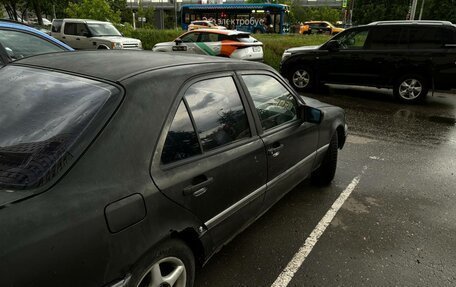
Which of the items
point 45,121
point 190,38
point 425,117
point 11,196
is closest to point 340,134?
point 45,121

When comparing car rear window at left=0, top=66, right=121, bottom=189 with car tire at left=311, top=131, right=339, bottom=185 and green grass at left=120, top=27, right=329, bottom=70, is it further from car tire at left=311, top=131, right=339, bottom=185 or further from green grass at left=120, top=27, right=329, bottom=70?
green grass at left=120, top=27, right=329, bottom=70

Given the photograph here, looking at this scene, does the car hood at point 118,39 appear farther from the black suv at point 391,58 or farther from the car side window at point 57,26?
the black suv at point 391,58

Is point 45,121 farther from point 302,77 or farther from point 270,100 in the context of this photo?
point 302,77

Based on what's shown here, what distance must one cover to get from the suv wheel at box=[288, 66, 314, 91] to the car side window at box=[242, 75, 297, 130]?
7279 mm

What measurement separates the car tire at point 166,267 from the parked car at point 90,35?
524 inches

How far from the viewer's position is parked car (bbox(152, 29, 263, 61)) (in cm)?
1306

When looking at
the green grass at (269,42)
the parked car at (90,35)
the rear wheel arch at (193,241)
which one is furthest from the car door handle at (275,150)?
the parked car at (90,35)

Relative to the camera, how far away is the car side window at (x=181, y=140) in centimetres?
205

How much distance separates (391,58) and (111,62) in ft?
27.8

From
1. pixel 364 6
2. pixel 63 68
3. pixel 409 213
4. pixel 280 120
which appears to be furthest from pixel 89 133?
pixel 364 6

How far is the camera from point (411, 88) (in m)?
9.34

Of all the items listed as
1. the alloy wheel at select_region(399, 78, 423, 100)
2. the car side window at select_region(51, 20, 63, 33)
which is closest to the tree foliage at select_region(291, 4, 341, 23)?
the car side window at select_region(51, 20, 63, 33)

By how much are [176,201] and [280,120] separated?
1502 millimetres

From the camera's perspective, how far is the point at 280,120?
10.6 ft
